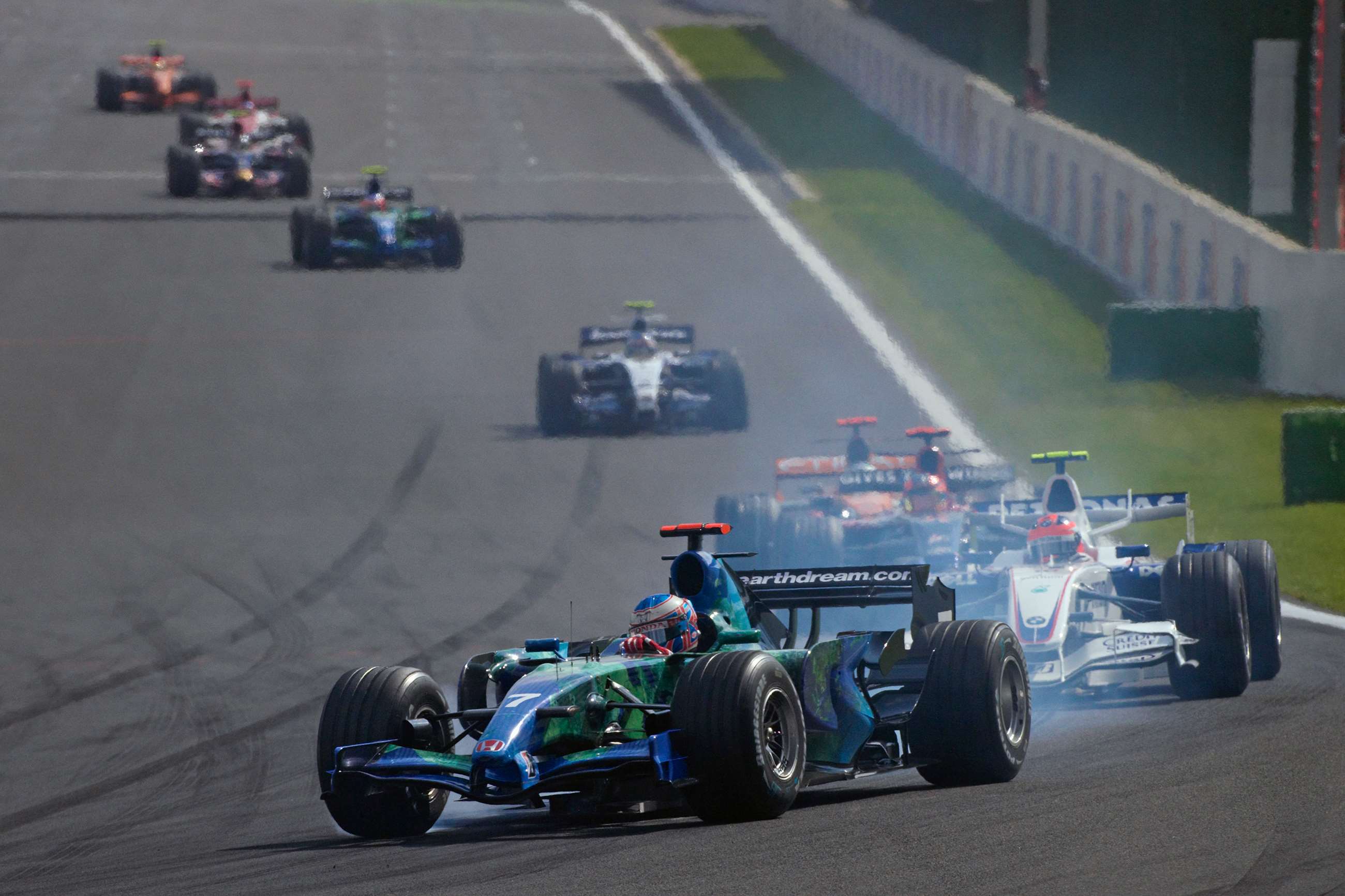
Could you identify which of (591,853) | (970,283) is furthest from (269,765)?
(970,283)

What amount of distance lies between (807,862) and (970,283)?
90.3 feet

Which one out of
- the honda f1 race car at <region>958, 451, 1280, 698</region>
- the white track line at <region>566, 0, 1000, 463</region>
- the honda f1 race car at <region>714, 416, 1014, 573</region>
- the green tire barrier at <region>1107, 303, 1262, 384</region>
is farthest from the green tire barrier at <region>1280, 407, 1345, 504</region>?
the honda f1 race car at <region>958, 451, 1280, 698</region>

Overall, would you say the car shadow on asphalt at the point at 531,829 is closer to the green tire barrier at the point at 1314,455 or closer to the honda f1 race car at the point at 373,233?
the green tire barrier at the point at 1314,455

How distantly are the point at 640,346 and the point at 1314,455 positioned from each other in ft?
28.8

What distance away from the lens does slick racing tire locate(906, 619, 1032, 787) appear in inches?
473

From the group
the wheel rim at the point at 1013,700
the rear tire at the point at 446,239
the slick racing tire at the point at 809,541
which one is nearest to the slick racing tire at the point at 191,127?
the rear tire at the point at 446,239

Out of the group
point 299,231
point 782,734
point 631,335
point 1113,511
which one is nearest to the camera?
point 782,734

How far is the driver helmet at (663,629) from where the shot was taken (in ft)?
39.2

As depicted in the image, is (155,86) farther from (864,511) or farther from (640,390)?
(864,511)

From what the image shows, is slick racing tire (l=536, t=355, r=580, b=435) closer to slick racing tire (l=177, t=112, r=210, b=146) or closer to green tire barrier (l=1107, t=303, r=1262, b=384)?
green tire barrier (l=1107, t=303, r=1262, b=384)

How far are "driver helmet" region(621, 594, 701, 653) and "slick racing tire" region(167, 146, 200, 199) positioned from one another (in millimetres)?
31473

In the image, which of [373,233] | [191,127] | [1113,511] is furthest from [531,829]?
[191,127]

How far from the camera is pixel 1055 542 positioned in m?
16.8

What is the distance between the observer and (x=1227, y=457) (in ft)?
89.1
